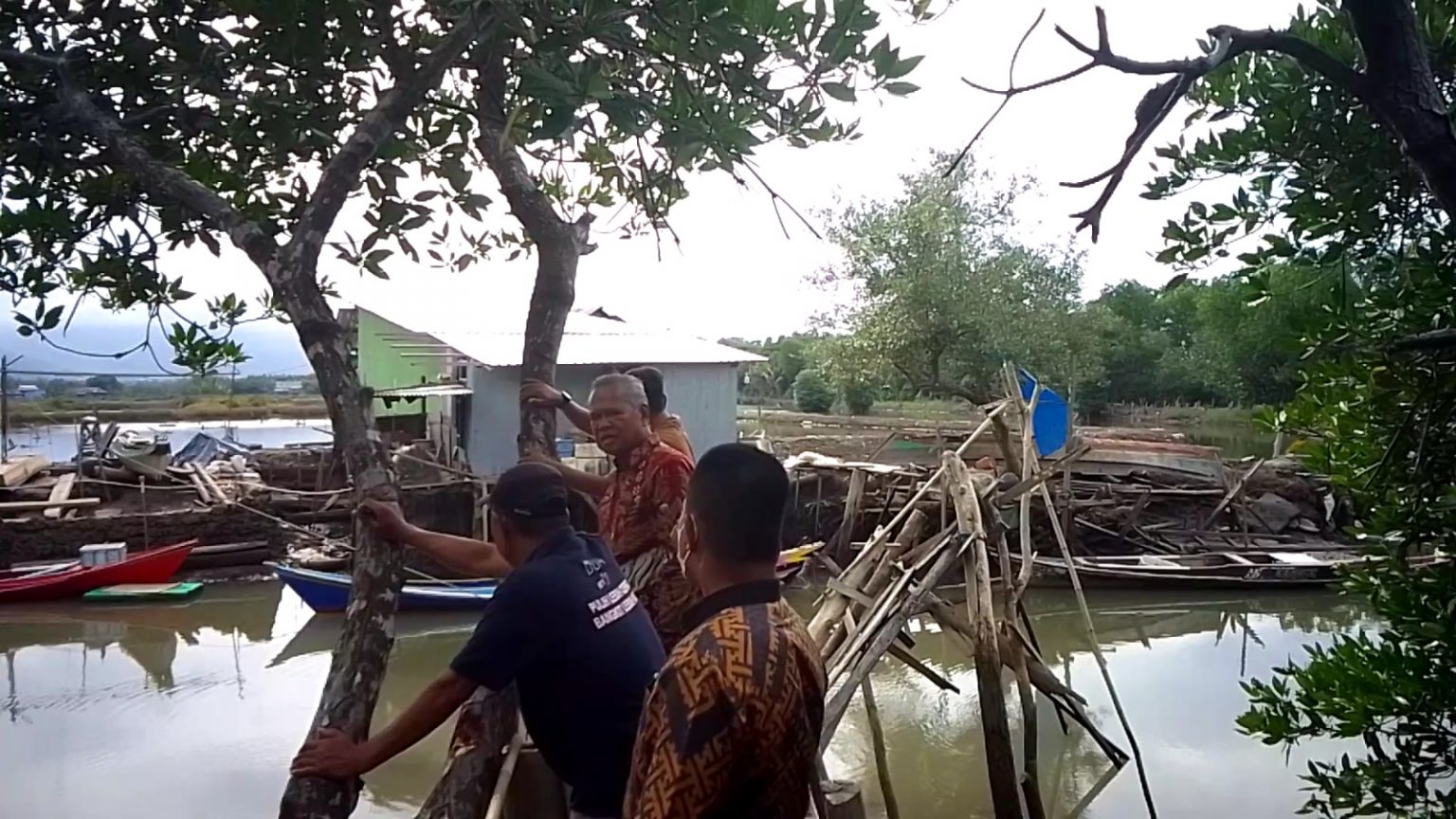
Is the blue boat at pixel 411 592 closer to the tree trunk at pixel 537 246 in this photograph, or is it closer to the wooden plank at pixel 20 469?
the wooden plank at pixel 20 469

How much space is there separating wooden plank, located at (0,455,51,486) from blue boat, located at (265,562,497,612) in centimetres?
623

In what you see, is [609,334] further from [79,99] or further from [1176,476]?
[79,99]

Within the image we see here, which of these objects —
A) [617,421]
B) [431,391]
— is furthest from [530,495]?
[431,391]

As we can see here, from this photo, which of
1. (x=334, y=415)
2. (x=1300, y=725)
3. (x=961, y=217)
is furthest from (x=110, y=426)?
(x=1300, y=725)

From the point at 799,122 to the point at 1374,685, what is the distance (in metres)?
1.69

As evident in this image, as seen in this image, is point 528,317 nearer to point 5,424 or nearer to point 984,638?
point 984,638

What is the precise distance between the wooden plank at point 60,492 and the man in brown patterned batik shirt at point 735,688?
17.1 m

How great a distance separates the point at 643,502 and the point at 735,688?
169cm

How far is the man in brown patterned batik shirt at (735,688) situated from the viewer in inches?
60.3

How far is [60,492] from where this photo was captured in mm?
16578

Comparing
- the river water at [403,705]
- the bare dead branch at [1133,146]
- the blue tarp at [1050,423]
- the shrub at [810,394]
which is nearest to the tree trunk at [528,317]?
the bare dead branch at [1133,146]

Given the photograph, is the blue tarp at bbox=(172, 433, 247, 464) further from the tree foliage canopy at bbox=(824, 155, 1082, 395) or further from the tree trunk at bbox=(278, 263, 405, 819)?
the tree trunk at bbox=(278, 263, 405, 819)

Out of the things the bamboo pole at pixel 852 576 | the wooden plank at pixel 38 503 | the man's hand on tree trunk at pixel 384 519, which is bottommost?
the wooden plank at pixel 38 503

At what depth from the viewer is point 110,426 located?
19.0m
